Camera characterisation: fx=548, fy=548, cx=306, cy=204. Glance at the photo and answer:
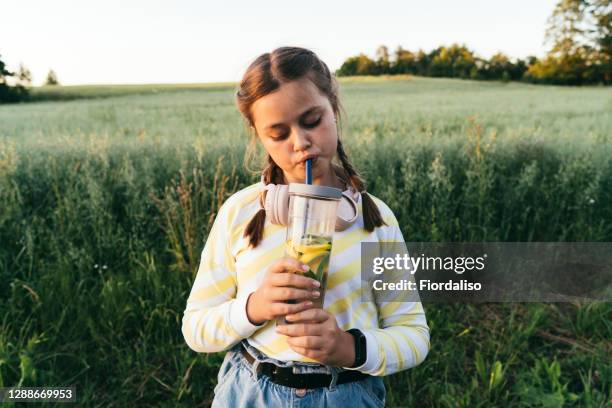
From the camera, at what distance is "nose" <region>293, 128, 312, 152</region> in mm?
1127

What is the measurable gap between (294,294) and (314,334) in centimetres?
9

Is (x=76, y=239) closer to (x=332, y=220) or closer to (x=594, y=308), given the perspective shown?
(x=332, y=220)

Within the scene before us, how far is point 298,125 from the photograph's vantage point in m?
1.15

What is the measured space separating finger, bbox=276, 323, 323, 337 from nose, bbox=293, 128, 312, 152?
14.3 inches

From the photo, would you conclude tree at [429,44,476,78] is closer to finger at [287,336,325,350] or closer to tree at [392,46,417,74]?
tree at [392,46,417,74]

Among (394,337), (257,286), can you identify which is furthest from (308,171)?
(394,337)

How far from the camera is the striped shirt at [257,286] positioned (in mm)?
1166

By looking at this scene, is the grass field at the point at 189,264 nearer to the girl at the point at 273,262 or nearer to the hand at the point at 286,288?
the girl at the point at 273,262

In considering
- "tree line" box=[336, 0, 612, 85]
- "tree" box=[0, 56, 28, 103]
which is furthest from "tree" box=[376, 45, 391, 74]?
"tree" box=[0, 56, 28, 103]

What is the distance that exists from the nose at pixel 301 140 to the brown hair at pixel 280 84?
110 mm

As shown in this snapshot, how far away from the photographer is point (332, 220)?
975 mm

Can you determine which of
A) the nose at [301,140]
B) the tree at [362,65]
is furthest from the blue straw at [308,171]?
the tree at [362,65]

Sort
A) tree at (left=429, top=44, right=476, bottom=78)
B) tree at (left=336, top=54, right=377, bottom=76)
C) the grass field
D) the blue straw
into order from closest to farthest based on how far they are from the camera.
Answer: the blue straw < the grass field < tree at (left=336, top=54, right=377, bottom=76) < tree at (left=429, top=44, right=476, bottom=78)

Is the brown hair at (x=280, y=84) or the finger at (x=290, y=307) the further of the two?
the brown hair at (x=280, y=84)
